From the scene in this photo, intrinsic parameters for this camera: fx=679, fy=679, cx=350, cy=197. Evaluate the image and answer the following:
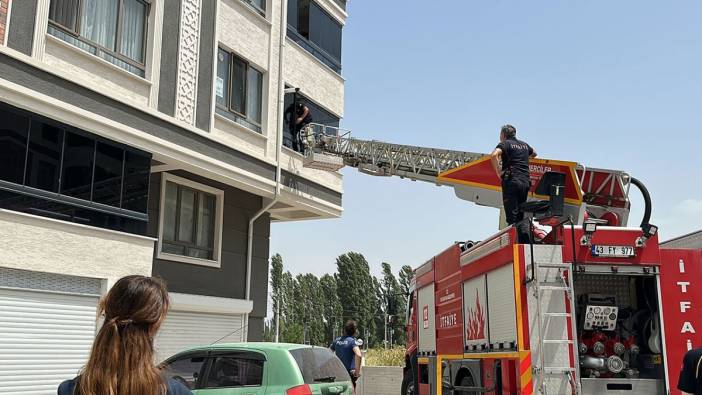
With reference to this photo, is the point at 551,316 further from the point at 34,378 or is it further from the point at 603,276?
the point at 34,378

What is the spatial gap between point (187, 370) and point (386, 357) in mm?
16226

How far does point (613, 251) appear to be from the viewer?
7988mm

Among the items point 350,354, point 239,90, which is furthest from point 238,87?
point 350,354

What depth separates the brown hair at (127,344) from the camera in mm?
2289

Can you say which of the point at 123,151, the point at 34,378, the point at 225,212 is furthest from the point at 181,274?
the point at 34,378

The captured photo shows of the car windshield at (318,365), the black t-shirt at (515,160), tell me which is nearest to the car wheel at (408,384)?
the car windshield at (318,365)

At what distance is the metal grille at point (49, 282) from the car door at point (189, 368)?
377 cm

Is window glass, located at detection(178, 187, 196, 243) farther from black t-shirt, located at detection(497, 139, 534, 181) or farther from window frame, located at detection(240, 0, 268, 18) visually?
black t-shirt, located at detection(497, 139, 534, 181)

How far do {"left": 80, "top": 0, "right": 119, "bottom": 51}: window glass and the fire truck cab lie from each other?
823 cm

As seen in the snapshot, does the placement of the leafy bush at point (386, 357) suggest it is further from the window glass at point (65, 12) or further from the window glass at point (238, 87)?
the window glass at point (65, 12)

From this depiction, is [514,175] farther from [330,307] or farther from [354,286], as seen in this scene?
[330,307]

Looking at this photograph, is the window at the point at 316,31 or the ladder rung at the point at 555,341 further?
the window at the point at 316,31

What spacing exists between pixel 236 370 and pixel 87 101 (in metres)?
6.16

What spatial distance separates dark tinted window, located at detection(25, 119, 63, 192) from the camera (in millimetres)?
10945
